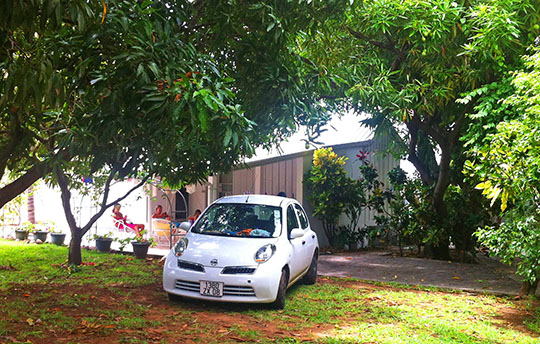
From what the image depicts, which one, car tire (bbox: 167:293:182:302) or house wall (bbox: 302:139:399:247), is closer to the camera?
car tire (bbox: 167:293:182:302)

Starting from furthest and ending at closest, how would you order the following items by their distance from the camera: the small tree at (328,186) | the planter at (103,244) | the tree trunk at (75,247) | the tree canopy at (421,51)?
the small tree at (328,186) < the planter at (103,244) < the tree trunk at (75,247) < the tree canopy at (421,51)

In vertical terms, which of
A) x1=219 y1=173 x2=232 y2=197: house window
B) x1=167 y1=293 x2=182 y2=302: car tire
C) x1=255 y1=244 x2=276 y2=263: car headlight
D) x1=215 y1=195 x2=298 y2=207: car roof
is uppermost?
x1=219 y1=173 x2=232 y2=197: house window

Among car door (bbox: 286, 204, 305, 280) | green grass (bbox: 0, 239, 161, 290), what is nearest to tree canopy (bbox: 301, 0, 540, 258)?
car door (bbox: 286, 204, 305, 280)

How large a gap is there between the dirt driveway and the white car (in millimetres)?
2712

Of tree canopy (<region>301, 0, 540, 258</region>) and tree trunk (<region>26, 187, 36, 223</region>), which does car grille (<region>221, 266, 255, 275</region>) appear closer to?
tree canopy (<region>301, 0, 540, 258</region>)

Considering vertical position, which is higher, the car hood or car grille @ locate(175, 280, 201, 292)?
the car hood

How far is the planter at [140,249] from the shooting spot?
39.7ft

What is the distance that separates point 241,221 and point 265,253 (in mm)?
1092

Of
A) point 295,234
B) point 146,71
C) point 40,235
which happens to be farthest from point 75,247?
point 146,71

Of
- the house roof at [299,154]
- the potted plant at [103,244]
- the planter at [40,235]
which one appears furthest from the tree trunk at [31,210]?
the house roof at [299,154]

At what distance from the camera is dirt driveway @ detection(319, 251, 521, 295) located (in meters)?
9.64

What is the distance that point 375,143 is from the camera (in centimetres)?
1645

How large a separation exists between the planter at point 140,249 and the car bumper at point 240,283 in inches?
204

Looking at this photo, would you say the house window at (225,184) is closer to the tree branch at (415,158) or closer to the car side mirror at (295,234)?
the tree branch at (415,158)
